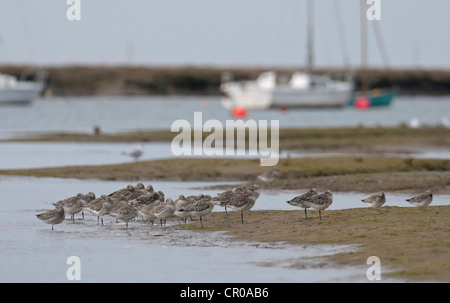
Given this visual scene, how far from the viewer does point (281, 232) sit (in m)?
19.5

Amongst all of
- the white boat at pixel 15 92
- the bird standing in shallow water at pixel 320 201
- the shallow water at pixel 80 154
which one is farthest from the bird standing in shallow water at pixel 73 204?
the white boat at pixel 15 92

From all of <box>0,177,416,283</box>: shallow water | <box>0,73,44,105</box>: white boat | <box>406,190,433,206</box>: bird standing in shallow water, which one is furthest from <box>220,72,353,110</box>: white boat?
<box>0,177,416,283</box>: shallow water

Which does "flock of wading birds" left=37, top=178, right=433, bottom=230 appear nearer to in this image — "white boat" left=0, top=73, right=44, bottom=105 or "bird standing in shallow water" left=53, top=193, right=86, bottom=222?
"bird standing in shallow water" left=53, top=193, right=86, bottom=222

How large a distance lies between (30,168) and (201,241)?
53.5 ft

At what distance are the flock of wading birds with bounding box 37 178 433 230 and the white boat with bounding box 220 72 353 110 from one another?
259ft

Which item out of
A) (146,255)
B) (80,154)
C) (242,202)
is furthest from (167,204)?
(80,154)

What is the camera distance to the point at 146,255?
17766mm

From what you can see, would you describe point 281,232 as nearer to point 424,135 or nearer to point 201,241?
point 201,241

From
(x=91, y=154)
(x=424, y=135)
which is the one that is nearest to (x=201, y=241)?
(x=91, y=154)

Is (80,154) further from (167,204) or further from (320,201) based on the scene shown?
(320,201)

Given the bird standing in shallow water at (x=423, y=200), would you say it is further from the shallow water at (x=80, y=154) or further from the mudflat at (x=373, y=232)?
the shallow water at (x=80, y=154)

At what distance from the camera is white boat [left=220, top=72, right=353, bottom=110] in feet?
332

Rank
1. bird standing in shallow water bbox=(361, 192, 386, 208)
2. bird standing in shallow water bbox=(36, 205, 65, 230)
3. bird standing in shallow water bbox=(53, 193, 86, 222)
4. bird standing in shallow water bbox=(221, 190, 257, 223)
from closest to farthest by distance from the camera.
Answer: bird standing in shallow water bbox=(36, 205, 65, 230)
bird standing in shallow water bbox=(221, 190, 257, 223)
bird standing in shallow water bbox=(53, 193, 86, 222)
bird standing in shallow water bbox=(361, 192, 386, 208)

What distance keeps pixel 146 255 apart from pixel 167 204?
114 inches
